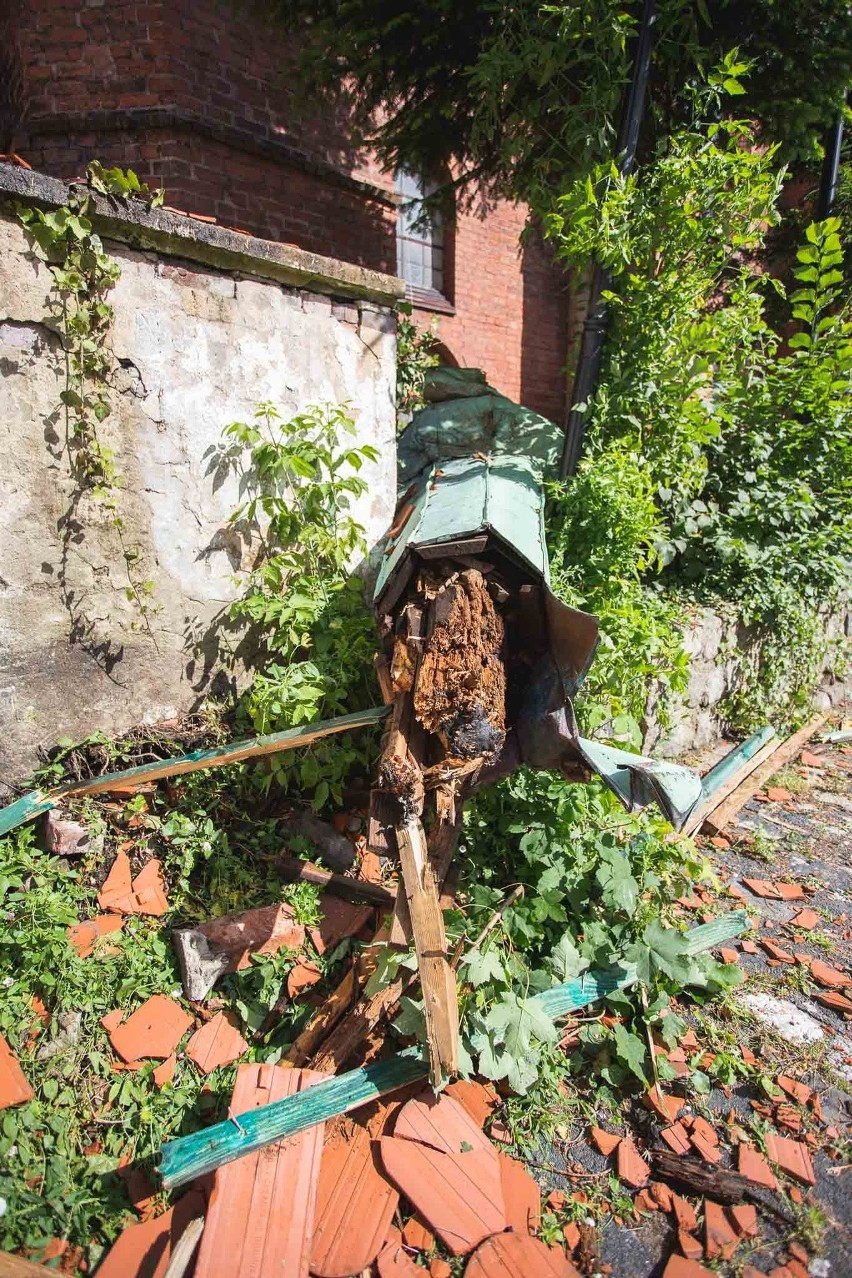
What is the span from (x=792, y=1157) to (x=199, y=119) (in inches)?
286

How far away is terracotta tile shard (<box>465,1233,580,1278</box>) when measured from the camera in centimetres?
174

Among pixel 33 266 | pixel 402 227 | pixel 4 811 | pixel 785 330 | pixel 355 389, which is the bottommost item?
pixel 4 811

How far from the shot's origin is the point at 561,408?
30.4ft

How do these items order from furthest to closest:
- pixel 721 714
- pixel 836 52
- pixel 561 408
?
pixel 561 408 < pixel 721 714 < pixel 836 52

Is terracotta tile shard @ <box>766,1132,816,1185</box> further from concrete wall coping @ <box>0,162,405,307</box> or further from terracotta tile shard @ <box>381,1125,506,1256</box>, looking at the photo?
concrete wall coping @ <box>0,162,405,307</box>

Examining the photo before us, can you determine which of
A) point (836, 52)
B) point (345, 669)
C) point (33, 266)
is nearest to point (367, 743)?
point (345, 669)

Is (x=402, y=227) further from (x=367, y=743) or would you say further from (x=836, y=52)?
(x=367, y=743)

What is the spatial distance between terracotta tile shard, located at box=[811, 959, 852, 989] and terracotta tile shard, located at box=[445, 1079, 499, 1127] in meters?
1.54

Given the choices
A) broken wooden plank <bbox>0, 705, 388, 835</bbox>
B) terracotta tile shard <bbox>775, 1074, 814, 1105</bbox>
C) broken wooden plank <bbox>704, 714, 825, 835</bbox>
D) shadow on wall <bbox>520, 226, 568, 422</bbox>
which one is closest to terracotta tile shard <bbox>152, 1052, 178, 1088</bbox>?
broken wooden plank <bbox>0, 705, 388, 835</bbox>

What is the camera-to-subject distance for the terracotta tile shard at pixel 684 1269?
174 centimetres

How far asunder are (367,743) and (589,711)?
3.51 feet

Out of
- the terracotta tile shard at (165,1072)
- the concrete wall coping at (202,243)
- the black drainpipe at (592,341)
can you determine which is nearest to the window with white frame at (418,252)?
the black drainpipe at (592,341)

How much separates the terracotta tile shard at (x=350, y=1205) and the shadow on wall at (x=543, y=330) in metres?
8.42

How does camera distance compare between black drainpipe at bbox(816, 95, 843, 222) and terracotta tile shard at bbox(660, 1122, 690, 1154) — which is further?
black drainpipe at bbox(816, 95, 843, 222)
